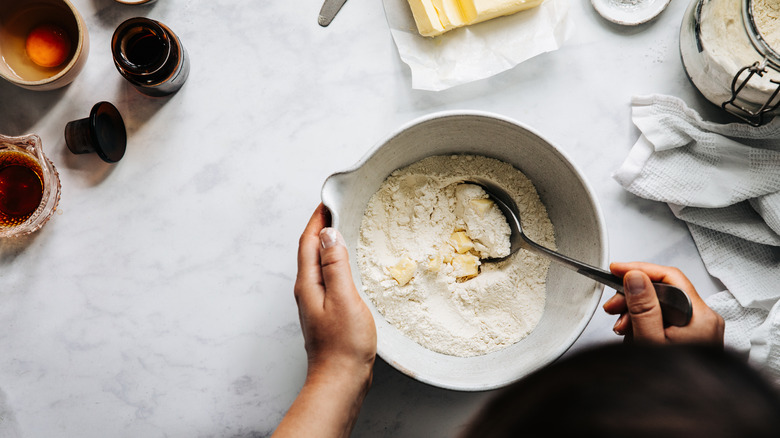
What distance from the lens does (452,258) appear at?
0.87 meters

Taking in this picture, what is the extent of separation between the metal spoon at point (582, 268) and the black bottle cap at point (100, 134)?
25.3 inches

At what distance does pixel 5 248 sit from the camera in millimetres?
975

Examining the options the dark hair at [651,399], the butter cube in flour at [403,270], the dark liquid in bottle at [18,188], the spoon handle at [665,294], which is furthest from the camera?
the dark liquid in bottle at [18,188]

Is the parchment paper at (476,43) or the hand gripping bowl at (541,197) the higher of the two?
the parchment paper at (476,43)

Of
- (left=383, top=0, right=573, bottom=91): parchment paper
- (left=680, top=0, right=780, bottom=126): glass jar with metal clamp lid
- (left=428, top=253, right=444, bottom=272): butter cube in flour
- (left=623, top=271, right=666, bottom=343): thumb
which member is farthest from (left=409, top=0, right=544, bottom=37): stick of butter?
(left=623, top=271, right=666, bottom=343): thumb

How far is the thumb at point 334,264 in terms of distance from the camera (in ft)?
2.42

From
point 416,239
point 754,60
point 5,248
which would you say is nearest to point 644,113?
point 754,60

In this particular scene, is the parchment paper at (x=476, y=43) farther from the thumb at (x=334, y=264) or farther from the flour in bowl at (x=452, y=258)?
the thumb at (x=334, y=264)

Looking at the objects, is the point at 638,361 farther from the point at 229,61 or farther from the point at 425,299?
the point at 229,61

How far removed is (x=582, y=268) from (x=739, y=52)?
45 centimetres

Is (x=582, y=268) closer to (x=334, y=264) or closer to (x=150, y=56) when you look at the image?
(x=334, y=264)

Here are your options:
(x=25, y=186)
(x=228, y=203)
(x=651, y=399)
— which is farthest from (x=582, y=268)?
(x=25, y=186)

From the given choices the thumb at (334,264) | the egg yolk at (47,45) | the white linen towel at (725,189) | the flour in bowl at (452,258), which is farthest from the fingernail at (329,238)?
the egg yolk at (47,45)

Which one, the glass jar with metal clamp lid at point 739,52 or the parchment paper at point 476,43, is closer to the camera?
the glass jar with metal clamp lid at point 739,52
